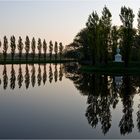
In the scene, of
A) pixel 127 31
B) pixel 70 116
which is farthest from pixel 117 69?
pixel 70 116

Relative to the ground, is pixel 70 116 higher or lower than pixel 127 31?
lower

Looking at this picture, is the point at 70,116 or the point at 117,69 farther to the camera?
the point at 117,69

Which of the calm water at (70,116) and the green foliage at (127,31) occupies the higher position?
the green foliage at (127,31)

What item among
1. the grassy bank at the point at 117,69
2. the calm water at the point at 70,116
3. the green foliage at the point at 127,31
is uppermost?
the green foliage at the point at 127,31

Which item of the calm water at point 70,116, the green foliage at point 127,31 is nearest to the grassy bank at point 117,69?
the green foliage at point 127,31

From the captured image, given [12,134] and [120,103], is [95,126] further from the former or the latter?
[120,103]

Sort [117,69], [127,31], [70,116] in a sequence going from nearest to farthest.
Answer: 1. [70,116]
2. [117,69]
3. [127,31]

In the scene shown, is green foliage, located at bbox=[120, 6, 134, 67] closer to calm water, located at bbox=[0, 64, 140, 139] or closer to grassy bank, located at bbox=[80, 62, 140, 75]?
grassy bank, located at bbox=[80, 62, 140, 75]

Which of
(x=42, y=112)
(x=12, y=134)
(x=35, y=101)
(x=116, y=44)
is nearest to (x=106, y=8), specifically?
(x=116, y=44)

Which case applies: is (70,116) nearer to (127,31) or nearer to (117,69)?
(117,69)

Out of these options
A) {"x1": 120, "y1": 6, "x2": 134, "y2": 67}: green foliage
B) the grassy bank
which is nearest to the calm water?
the grassy bank

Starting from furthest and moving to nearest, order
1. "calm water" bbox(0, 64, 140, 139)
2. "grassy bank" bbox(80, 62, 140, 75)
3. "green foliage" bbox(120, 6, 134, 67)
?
"green foliage" bbox(120, 6, 134, 67)
"grassy bank" bbox(80, 62, 140, 75)
"calm water" bbox(0, 64, 140, 139)

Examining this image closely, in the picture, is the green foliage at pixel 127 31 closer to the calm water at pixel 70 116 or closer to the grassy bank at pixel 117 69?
the grassy bank at pixel 117 69

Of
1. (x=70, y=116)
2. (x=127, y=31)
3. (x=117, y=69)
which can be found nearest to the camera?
(x=70, y=116)
